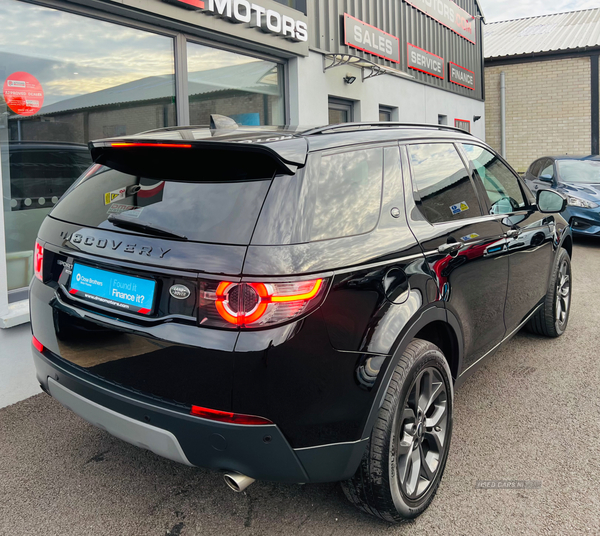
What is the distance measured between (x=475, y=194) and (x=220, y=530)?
7.50 feet

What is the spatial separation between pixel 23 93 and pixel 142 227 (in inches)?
119

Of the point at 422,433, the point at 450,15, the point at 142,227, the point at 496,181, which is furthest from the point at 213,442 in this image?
the point at 450,15

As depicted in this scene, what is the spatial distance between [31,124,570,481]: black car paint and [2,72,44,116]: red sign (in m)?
2.30

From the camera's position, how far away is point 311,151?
222 centimetres

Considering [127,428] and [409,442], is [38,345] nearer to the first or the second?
[127,428]

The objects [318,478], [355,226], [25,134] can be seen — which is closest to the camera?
[318,478]

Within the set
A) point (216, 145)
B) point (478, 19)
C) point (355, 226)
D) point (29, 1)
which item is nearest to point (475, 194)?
point (355, 226)

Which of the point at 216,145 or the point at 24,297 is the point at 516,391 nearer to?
the point at 216,145

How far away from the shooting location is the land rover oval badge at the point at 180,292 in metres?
1.98

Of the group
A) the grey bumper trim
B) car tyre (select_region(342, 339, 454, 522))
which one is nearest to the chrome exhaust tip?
the grey bumper trim

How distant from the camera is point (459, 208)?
3.02 meters

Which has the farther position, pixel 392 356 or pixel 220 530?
pixel 220 530

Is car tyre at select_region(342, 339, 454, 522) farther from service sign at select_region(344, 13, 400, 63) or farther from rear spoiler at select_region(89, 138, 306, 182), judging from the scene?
service sign at select_region(344, 13, 400, 63)

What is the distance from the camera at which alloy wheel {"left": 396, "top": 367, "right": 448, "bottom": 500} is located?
7.86ft
